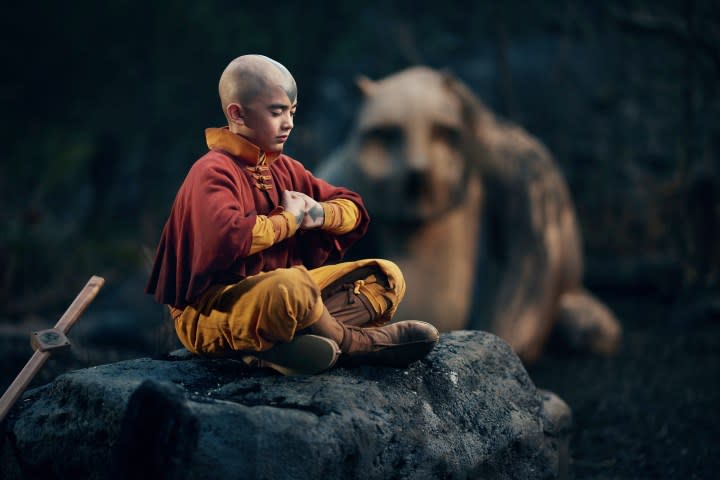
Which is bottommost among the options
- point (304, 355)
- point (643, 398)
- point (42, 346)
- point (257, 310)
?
point (643, 398)

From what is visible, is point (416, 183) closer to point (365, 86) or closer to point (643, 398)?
point (365, 86)

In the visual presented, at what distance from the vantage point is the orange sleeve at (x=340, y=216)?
2191 millimetres

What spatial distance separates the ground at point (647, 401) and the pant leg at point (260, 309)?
1597 mm

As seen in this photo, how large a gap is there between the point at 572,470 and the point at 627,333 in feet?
7.71

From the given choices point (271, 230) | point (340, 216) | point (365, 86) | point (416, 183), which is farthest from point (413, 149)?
point (271, 230)

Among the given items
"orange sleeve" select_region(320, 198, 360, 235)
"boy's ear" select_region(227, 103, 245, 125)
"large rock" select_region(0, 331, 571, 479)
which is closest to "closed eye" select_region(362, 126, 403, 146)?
"large rock" select_region(0, 331, 571, 479)

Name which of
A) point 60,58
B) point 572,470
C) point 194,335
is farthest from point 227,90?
point 60,58

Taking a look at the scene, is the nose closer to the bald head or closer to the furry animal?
the bald head

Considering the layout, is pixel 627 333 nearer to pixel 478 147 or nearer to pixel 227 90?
pixel 478 147

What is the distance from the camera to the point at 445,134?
400 cm

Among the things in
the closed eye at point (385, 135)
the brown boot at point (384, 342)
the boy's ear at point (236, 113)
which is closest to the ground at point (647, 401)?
the brown boot at point (384, 342)

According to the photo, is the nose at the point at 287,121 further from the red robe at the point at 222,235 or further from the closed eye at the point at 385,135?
the closed eye at the point at 385,135

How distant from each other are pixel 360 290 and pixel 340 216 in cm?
20

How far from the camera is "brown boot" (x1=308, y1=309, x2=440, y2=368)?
6.92 ft
